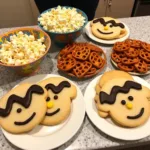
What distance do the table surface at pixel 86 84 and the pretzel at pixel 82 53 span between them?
0.37 ft

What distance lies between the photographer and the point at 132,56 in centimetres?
87

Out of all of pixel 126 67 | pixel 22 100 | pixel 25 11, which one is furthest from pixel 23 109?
pixel 25 11

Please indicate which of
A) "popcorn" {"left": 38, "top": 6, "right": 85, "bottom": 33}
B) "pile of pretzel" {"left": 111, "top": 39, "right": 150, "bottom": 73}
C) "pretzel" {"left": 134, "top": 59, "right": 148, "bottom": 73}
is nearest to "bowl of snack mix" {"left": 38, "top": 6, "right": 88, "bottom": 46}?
"popcorn" {"left": 38, "top": 6, "right": 85, "bottom": 33}

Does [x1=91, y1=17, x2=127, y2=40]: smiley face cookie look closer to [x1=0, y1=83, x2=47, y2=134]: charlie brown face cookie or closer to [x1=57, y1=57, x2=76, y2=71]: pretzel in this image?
[x1=57, y1=57, x2=76, y2=71]: pretzel

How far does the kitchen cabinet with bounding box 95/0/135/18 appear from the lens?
7.00ft

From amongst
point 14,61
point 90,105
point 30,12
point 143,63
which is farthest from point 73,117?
point 30,12

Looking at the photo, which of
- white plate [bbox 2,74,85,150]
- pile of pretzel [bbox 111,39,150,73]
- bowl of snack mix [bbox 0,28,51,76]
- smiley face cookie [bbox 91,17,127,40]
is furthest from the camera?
smiley face cookie [bbox 91,17,127,40]

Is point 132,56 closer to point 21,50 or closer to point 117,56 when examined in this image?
point 117,56

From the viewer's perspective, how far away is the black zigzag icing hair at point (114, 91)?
2.21ft

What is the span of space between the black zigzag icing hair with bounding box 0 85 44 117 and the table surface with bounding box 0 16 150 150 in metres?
0.10

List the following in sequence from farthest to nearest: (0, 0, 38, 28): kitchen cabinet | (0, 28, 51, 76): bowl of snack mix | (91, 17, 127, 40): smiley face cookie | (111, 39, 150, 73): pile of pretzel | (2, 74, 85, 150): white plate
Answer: (0, 0, 38, 28): kitchen cabinet
(91, 17, 127, 40): smiley face cookie
(111, 39, 150, 73): pile of pretzel
(0, 28, 51, 76): bowl of snack mix
(2, 74, 85, 150): white plate

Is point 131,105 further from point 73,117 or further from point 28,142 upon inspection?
point 28,142

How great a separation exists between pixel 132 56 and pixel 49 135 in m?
0.52

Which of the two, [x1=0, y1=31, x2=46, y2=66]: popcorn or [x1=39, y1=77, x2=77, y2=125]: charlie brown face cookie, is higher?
[x1=0, y1=31, x2=46, y2=66]: popcorn
